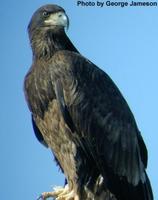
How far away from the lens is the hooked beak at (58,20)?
16641mm

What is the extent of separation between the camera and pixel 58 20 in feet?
54.8

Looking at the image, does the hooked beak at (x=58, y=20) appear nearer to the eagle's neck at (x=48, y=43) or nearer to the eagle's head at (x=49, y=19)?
the eagle's head at (x=49, y=19)

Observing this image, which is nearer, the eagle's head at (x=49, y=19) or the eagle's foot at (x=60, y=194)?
the eagle's foot at (x=60, y=194)

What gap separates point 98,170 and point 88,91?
3.67 feet

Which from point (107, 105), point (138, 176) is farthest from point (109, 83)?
point (138, 176)

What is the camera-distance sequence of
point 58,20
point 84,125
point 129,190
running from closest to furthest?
point 129,190, point 84,125, point 58,20

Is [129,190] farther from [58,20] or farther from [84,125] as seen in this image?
[58,20]

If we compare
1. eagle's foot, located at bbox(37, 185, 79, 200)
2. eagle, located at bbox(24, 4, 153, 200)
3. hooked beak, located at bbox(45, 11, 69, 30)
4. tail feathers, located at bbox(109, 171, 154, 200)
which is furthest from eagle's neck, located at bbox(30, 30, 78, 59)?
tail feathers, located at bbox(109, 171, 154, 200)

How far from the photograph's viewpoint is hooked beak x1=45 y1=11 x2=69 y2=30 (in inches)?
655

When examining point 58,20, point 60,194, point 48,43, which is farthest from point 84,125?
point 58,20

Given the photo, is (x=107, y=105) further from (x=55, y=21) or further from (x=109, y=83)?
(x=55, y=21)

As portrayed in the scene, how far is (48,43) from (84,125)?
1355mm

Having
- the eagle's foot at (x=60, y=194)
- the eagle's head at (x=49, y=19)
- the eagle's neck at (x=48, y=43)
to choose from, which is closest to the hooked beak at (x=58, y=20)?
the eagle's head at (x=49, y=19)

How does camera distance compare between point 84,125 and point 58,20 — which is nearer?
point 84,125
